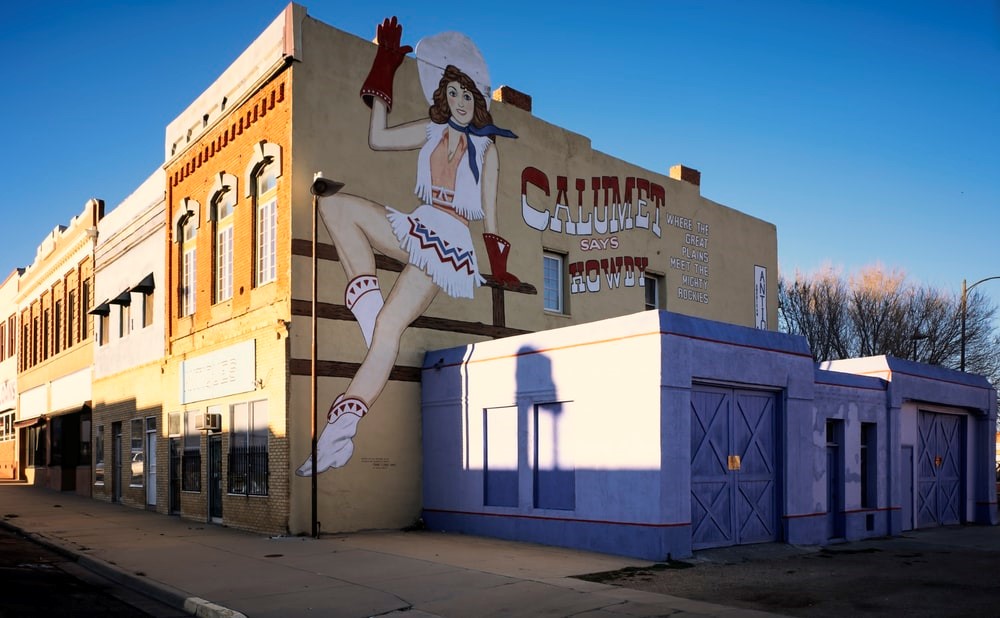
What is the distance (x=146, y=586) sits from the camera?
1312 centimetres

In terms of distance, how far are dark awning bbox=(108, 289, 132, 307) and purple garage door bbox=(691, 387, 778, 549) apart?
19737 millimetres

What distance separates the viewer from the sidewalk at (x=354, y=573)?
11.2 metres

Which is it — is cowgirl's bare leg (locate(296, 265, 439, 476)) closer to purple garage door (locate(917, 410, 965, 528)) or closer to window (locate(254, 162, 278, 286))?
window (locate(254, 162, 278, 286))

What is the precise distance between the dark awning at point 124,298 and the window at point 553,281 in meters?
13.4

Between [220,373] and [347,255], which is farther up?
[347,255]

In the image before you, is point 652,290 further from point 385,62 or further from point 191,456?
point 191,456

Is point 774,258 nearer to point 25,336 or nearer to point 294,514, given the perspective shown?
point 294,514

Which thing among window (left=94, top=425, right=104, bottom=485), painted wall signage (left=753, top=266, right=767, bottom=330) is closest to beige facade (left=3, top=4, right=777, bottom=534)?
window (left=94, top=425, right=104, bottom=485)

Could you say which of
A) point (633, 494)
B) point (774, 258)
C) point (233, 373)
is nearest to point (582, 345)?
point (633, 494)

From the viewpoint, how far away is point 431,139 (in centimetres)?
2233

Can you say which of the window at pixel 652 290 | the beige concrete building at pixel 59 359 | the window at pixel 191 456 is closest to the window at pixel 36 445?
the beige concrete building at pixel 59 359

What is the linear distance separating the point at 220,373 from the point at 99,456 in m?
12.6

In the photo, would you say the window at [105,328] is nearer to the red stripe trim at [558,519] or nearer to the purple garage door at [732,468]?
the red stripe trim at [558,519]

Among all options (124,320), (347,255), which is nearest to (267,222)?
(347,255)
